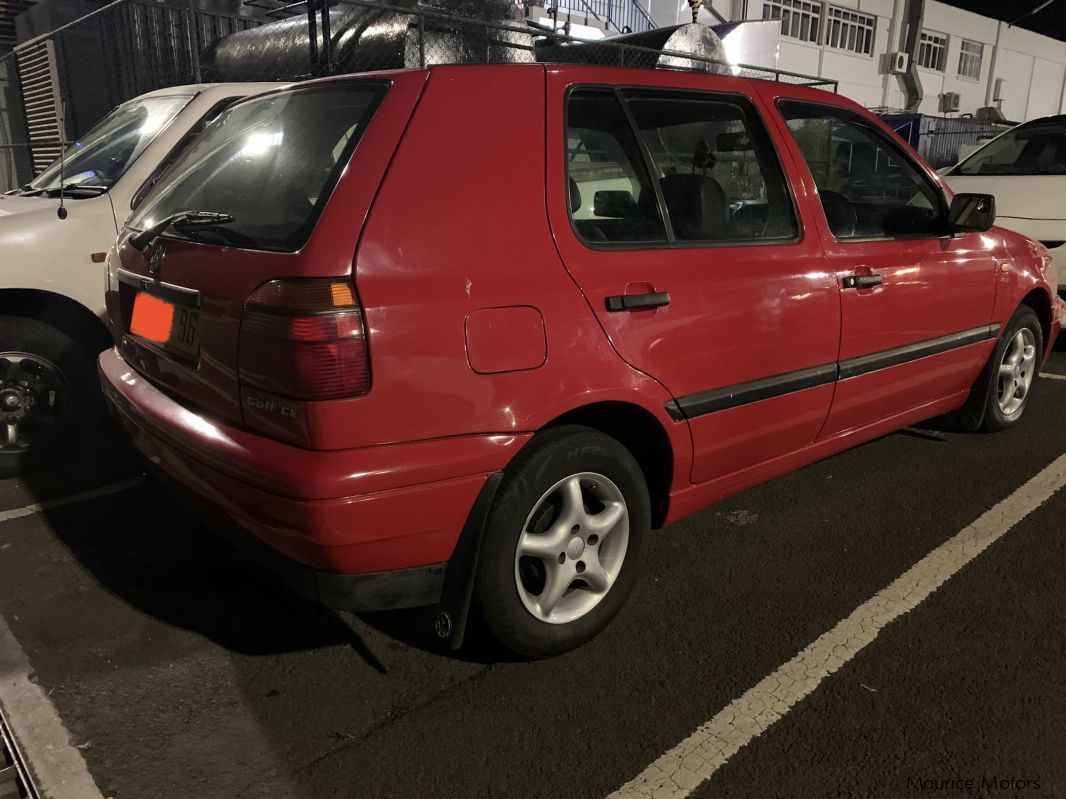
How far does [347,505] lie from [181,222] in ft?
3.51

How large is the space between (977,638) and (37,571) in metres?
3.33

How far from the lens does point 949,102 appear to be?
26859 millimetres

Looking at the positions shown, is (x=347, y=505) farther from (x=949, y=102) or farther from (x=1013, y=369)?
(x=949, y=102)

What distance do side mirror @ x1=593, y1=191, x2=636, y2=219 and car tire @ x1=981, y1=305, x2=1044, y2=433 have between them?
2581mm

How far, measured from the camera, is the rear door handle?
2.35m

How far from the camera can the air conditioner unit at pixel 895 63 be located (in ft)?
81.3

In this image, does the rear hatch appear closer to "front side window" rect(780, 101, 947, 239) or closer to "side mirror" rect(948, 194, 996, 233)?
"front side window" rect(780, 101, 947, 239)

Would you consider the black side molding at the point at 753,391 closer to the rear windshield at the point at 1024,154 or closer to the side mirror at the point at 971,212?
the side mirror at the point at 971,212

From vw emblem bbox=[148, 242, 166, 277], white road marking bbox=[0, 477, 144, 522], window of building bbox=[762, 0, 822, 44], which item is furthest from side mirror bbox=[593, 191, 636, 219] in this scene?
window of building bbox=[762, 0, 822, 44]

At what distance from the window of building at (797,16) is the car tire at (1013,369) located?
19403mm

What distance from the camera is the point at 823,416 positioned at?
3.17 meters

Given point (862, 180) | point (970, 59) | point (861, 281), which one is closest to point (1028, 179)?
point (862, 180)

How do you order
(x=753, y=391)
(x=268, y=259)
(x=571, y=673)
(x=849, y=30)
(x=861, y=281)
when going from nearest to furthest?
1. (x=268, y=259)
2. (x=571, y=673)
3. (x=753, y=391)
4. (x=861, y=281)
5. (x=849, y=30)

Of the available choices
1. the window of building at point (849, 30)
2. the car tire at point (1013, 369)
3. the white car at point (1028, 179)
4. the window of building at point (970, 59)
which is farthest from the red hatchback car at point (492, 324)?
the window of building at point (970, 59)
